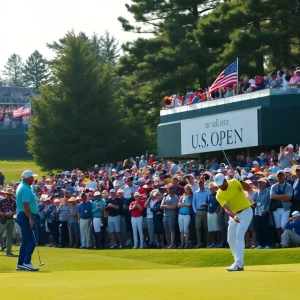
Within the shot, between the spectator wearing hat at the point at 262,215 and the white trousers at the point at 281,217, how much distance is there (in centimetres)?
27

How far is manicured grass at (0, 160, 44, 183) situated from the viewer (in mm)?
68438

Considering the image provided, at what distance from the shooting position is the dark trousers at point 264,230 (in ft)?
74.0

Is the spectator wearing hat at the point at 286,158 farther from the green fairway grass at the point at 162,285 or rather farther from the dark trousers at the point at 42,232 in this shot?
the dark trousers at the point at 42,232

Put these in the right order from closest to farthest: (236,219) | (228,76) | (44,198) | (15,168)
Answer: (236,219), (44,198), (228,76), (15,168)

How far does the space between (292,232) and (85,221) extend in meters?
8.80

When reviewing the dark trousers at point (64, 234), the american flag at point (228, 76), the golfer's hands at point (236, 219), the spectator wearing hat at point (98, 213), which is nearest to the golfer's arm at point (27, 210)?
the golfer's hands at point (236, 219)

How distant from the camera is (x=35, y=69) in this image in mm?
149875

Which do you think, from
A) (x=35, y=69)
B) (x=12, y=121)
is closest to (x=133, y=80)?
(x=12, y=121)

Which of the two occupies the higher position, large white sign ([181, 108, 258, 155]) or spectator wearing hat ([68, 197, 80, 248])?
large white sign ([181, 108, 258, 155])

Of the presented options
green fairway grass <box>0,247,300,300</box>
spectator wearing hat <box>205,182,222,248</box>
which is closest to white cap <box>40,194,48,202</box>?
spectator wearing hat <box>205,182,222,248</box>

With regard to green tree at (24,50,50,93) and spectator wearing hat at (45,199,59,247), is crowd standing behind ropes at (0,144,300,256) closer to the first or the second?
spectator wearing hat at (45,199,59,247)

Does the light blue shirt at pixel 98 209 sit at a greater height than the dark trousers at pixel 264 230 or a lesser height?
greater

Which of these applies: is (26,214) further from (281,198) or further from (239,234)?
(281,198)

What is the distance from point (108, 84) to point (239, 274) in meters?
49.4
